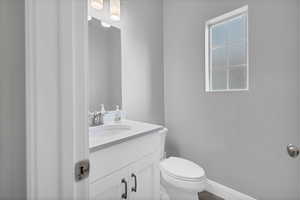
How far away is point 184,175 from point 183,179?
0.03 m

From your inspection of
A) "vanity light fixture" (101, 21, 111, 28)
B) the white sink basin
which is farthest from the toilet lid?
"vanity light fixture" (101, 21, 111, 28)

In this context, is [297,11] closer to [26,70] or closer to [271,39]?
[271,39]

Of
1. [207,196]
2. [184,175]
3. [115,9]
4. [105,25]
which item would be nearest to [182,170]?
[184,175]

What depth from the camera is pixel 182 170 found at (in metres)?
1.46

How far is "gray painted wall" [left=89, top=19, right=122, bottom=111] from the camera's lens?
1562 mm

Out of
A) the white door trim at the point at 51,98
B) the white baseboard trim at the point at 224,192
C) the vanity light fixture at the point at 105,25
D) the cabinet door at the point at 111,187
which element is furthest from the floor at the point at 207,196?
the vanity light fixture at the point at 105,25

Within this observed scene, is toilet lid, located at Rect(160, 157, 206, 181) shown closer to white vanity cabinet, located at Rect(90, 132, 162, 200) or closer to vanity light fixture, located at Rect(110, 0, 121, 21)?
white vanity cabinet, located at Rect(90, 132, 162, 200)

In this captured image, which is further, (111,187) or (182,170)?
(182,170)

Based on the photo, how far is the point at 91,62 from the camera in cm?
155

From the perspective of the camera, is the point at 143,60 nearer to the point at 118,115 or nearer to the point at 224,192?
the point at 118,115

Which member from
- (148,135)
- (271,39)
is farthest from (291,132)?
(148,135)

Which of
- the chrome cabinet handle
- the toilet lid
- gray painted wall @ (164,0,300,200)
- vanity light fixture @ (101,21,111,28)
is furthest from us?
vanity light fixture @ (101,21,111,28)

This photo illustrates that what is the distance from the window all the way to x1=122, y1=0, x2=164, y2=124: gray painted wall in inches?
25.8

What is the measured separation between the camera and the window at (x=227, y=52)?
5.23 feet
